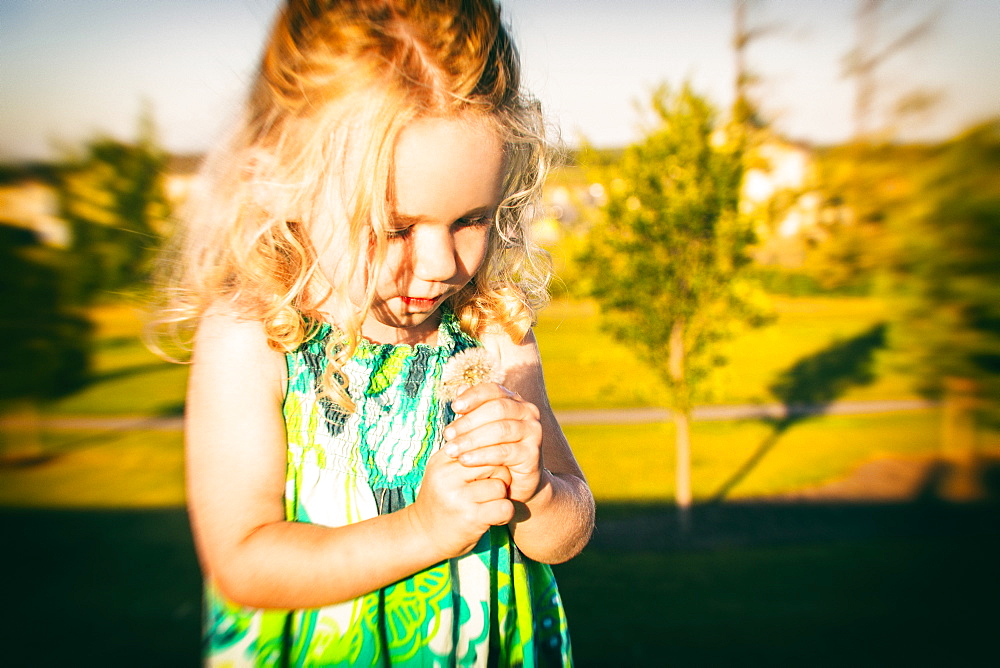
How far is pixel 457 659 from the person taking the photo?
1178 millimetres

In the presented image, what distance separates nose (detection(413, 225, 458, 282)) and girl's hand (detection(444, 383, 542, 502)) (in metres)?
0.21

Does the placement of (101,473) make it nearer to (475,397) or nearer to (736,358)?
(475,397)

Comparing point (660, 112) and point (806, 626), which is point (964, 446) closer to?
point (806, 626)

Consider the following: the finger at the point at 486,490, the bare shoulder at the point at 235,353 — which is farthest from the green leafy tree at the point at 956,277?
the bare shoulder at the point at 235,353

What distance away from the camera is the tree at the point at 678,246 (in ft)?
19.7

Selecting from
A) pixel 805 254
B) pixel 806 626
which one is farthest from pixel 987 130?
pixel 806 626

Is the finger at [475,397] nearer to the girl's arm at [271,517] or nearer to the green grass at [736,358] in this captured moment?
the girl's arm at [271,517]

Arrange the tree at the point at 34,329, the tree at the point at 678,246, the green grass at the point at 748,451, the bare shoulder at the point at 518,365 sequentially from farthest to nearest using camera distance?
the green grass at the point at 748,451
the tree at the point at 678,246
the tree at the point at 34,329
the bare shoulder at the point at 518,365

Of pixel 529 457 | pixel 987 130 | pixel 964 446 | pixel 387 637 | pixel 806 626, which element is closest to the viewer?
pixel 529 457

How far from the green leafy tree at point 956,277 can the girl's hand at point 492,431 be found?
417cm

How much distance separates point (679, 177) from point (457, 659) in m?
5.60

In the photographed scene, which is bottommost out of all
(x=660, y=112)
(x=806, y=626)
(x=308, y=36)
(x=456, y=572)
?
(x=806, y=626)

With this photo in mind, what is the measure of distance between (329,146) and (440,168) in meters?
0.20

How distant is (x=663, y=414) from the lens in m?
12.3
